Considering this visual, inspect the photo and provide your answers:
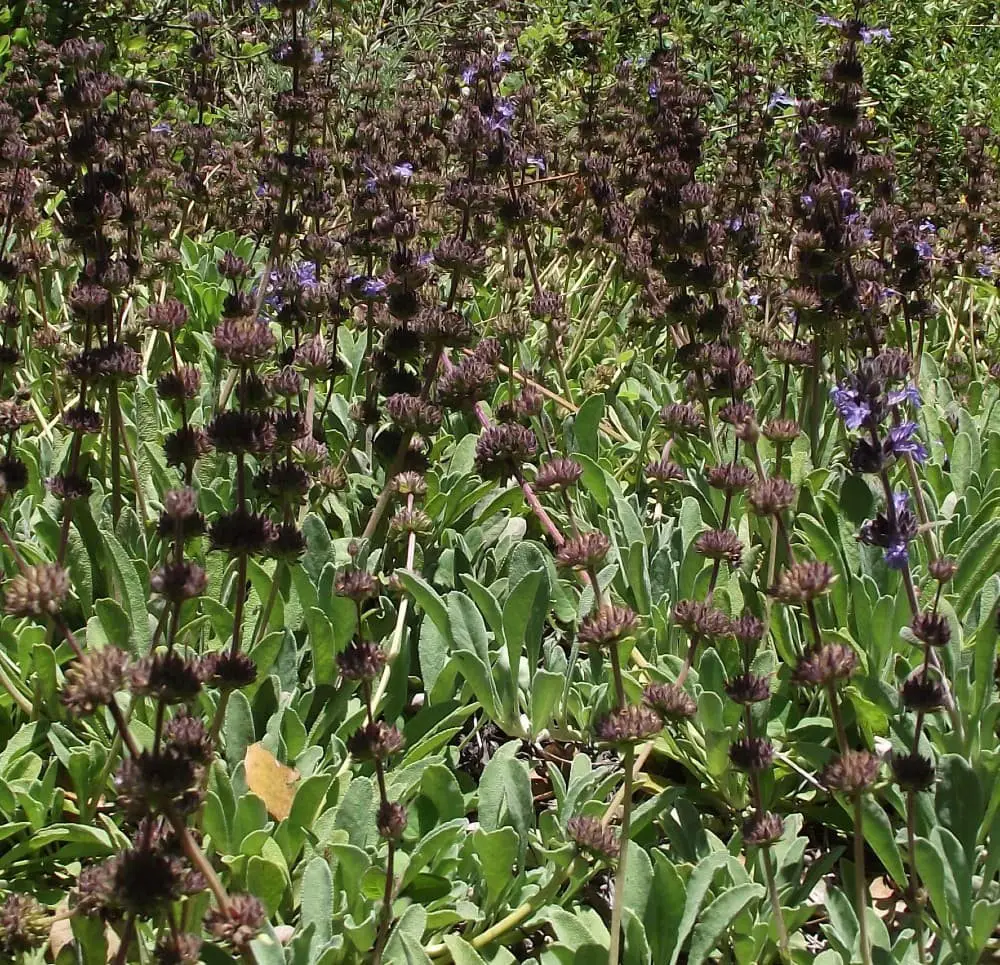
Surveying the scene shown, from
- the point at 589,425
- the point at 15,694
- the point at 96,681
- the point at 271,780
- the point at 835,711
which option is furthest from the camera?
the point at 589,425

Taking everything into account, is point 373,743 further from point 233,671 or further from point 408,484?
point 408,484

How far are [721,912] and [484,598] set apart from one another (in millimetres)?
894

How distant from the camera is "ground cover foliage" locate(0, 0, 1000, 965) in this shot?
1.87m

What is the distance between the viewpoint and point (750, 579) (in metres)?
2.85

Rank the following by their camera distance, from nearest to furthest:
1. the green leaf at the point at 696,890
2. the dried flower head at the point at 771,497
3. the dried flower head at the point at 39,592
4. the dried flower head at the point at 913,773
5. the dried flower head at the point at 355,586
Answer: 1. the dried flower head at the point at 39,592
2. the dried flower head at the point at 913,773
3. the green leaf at the point at 696,890
4. the dried flower head at the point at 771,497
5. the dried flower head at the point at 355,586

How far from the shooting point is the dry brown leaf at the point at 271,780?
219 cm

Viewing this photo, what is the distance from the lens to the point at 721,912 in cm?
189

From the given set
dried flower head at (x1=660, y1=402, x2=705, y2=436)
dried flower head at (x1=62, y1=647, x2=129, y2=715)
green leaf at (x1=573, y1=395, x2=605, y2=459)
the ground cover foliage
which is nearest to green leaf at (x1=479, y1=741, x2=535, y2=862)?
the ground cover foliage

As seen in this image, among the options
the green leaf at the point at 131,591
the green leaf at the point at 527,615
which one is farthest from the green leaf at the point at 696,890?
the green leaf at the point at 131,591

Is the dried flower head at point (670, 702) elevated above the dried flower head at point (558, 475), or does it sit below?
below

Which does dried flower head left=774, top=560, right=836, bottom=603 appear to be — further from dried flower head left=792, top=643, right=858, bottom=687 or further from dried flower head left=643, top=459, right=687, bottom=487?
dried flower head left=643, top=459, right=687, bottom=487

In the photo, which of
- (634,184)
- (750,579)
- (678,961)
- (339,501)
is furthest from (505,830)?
(634,184)

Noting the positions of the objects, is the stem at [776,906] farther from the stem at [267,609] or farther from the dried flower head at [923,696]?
the stem at [267,609]

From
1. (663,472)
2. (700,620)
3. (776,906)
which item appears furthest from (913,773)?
(663,472)
